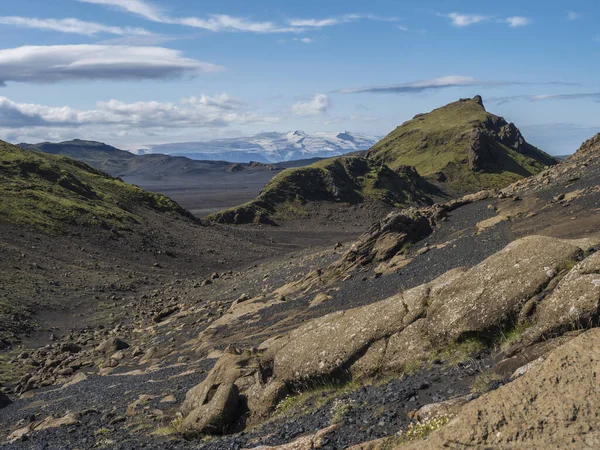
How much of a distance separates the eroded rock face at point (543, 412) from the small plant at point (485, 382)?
2.07 metres

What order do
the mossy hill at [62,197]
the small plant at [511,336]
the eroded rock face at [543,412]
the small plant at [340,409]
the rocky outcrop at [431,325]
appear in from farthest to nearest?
the mossy hill at [62,197], the small plant at [511,336], the small plant at [340,409], the rocky outcrop at [431,325], the eroded rock face at [543,412]

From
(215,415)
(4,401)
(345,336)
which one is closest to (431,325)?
(345,336)

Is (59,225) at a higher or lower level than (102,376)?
higher

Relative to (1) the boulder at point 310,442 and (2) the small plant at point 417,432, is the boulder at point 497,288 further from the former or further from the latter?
(1) the boulder at point 310,442

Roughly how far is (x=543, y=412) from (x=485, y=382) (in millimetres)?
3121

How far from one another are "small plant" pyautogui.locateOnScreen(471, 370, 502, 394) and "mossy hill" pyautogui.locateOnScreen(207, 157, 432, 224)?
11282 centimetres

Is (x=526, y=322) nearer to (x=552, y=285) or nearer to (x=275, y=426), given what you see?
(x=552, y=285)

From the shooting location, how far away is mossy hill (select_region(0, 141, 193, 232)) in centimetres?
8762

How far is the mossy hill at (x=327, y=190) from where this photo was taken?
128m

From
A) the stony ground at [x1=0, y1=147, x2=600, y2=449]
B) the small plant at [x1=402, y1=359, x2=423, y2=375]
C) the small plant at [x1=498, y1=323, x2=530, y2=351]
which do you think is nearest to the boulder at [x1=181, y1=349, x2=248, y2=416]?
the stony ground at [x1=0, y1=147, x2=600, y2=449]

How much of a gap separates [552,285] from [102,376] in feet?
91.1

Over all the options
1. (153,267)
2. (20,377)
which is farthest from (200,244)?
(20,377)

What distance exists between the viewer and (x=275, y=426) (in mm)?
13336

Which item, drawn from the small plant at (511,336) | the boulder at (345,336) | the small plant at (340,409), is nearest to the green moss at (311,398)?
the boulder at (345,336)
